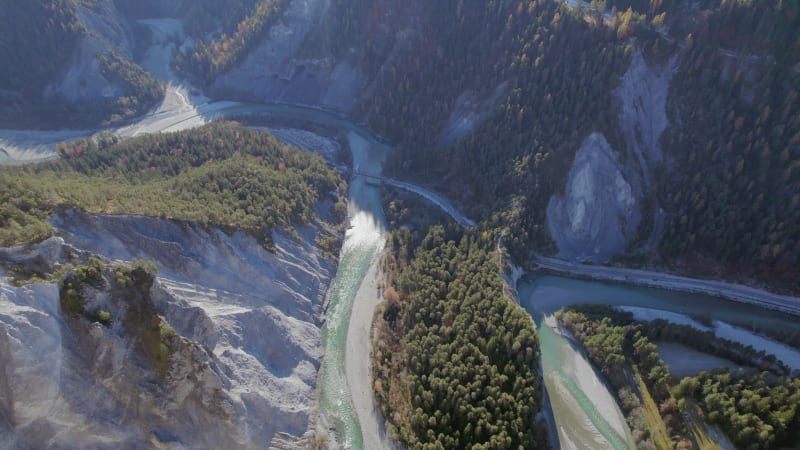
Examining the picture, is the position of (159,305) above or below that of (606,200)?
below

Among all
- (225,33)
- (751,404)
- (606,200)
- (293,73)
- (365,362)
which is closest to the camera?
(751,404)

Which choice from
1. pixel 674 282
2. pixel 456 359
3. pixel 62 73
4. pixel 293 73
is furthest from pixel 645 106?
pixel 62 73

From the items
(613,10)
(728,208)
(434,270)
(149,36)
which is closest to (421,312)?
(434,270)

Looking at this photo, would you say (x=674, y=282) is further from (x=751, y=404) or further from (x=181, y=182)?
(x=181, y=182)

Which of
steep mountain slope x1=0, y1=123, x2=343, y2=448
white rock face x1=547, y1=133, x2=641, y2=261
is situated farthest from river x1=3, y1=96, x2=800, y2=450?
white rock face x1=547, y1=133, x2=641, y2=261

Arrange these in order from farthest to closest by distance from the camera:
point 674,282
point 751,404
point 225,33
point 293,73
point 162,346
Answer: point 225,33
point 293,73
point 674,282
point 751,404
point 162,346

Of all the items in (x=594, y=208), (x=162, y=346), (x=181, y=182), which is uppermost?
(x=594, y=208)

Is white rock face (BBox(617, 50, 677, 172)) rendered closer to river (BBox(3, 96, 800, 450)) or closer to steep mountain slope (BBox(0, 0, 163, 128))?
river (BBox(3, 96, 800, 450))

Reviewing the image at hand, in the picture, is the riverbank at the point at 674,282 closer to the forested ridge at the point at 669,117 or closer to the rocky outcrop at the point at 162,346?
the forested ridge at the point at 669,117

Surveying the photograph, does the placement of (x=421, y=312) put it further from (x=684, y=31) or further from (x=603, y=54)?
(x=684, y=31)
